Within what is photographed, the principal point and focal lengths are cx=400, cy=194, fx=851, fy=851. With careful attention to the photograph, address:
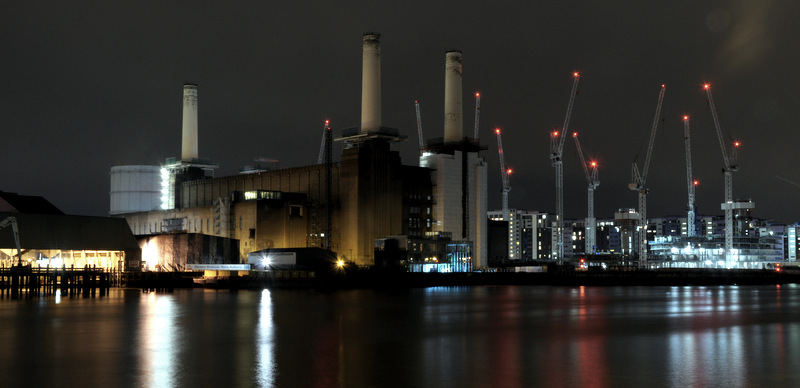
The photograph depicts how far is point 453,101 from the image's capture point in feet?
359

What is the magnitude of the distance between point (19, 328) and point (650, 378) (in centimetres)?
2856

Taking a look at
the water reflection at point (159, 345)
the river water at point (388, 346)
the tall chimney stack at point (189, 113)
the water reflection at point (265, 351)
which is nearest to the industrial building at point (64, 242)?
the river water at point (388, 346)

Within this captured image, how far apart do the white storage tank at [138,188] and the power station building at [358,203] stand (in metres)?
15.4

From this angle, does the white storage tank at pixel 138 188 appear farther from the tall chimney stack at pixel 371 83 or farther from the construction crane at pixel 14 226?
the construction crane at pixel 14 226

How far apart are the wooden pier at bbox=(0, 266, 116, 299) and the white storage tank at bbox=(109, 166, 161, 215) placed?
56436 millimetres

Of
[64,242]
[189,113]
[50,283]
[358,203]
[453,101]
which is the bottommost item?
[50,283]

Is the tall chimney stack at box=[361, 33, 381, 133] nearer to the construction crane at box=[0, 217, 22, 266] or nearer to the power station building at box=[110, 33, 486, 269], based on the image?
the power station building at box=[110, 33, 486, 269]

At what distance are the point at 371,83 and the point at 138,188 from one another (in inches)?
2063

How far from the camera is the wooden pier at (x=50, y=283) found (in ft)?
231

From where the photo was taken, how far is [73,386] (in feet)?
77.8

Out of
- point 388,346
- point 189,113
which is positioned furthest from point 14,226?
point 388,346

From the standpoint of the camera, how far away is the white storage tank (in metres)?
134

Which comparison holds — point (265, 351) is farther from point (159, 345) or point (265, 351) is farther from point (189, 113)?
point (189, 113)

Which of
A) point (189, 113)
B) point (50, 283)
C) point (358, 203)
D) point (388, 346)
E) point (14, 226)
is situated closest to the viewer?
point (388, 346)
